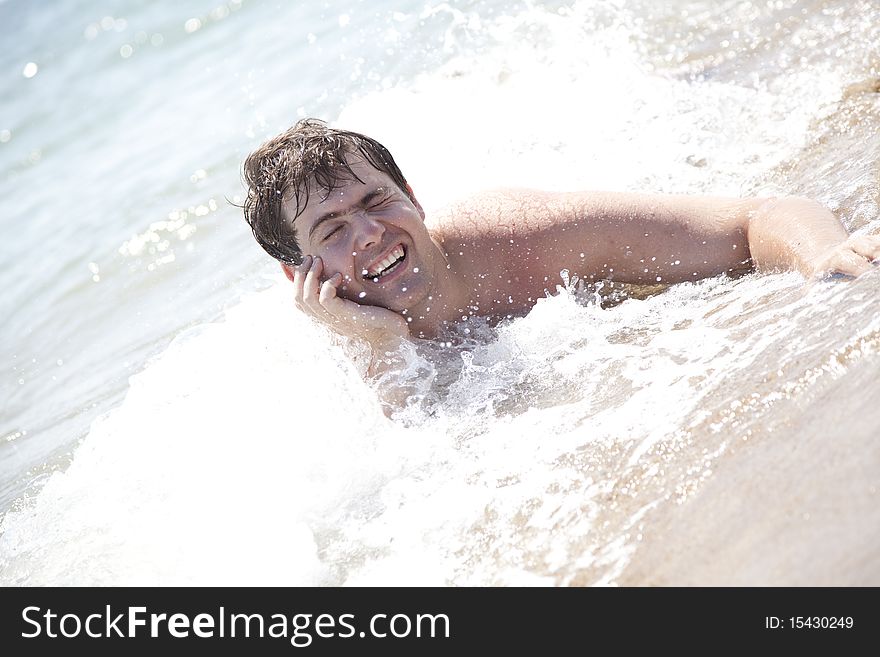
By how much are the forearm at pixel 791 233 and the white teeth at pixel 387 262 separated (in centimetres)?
127

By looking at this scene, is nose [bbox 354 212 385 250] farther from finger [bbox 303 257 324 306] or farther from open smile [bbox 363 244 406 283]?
finger [bbox 303 257 324 306]

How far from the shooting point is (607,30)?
6.73 m

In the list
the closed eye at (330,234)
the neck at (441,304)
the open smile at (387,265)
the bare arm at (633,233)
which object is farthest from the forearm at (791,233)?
the closed eye at (330,234)

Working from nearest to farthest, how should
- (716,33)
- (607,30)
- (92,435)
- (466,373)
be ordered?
1. (466,373)
2. (92,435)
3. (716,33)
4. (607,30)

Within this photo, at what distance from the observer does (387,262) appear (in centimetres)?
346

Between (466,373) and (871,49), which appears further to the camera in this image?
(871,49)

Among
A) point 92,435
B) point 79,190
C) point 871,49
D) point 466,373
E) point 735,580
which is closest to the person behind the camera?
point 735,580

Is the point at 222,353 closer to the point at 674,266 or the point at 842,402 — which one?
the point at 674,266

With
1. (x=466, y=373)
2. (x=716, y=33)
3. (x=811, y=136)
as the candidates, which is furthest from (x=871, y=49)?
(x=466, y=373)

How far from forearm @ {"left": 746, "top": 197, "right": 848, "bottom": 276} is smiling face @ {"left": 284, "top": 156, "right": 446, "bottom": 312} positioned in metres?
1.17

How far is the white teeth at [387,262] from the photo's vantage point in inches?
135

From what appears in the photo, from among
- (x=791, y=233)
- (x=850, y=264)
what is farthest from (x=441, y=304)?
(x=850, y=264)

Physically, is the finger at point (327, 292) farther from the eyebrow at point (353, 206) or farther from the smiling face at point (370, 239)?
the eyebrow at point (353, 206)

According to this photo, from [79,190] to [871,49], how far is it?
22.7 feet
